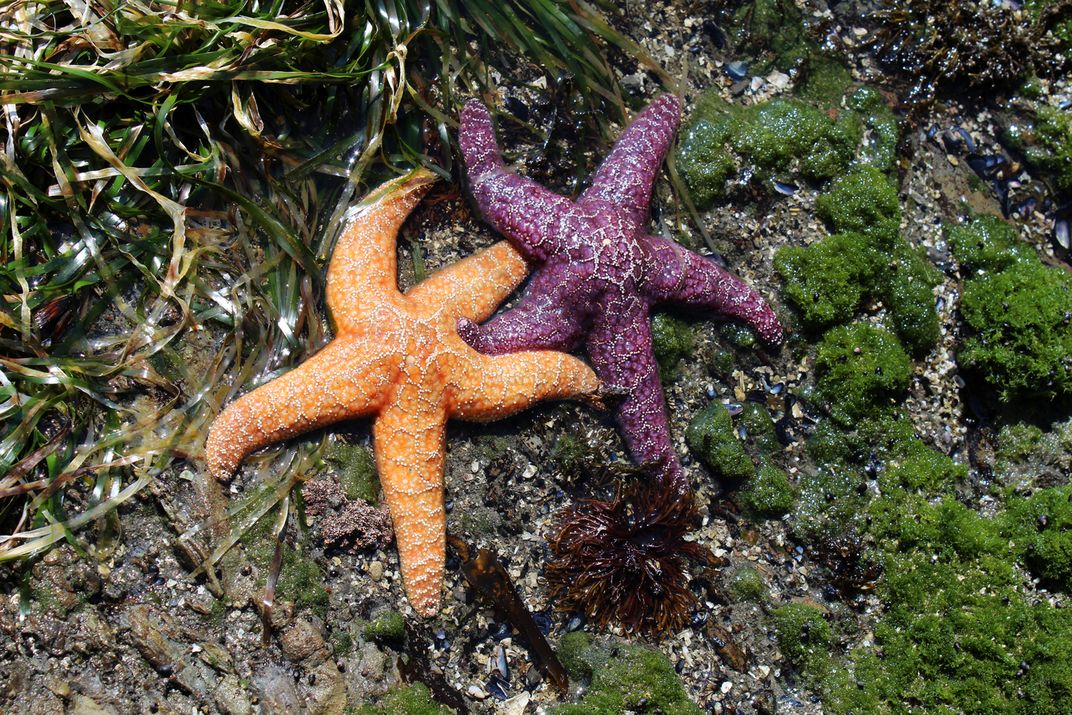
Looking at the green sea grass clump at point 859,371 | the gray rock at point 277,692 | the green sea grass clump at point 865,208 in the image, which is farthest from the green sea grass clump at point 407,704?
the green sea grass clump at point 865,208

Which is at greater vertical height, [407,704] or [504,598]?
[504,598]

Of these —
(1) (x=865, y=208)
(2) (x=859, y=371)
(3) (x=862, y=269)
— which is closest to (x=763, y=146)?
(1) (x=865, y=208)

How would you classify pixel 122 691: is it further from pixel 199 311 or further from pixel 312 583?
pixel 199 311

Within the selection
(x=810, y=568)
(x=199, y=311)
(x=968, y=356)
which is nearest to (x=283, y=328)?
(x=199, y=311)

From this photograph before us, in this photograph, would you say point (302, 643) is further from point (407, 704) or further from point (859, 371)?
point (859, 371)

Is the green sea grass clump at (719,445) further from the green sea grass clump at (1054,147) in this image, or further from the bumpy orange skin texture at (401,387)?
the green sea grass clump at (1054,147)

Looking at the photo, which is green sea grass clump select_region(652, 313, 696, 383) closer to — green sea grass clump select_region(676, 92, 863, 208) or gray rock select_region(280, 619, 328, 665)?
green sea grass clump select_region(676, 92, 863, 208)
